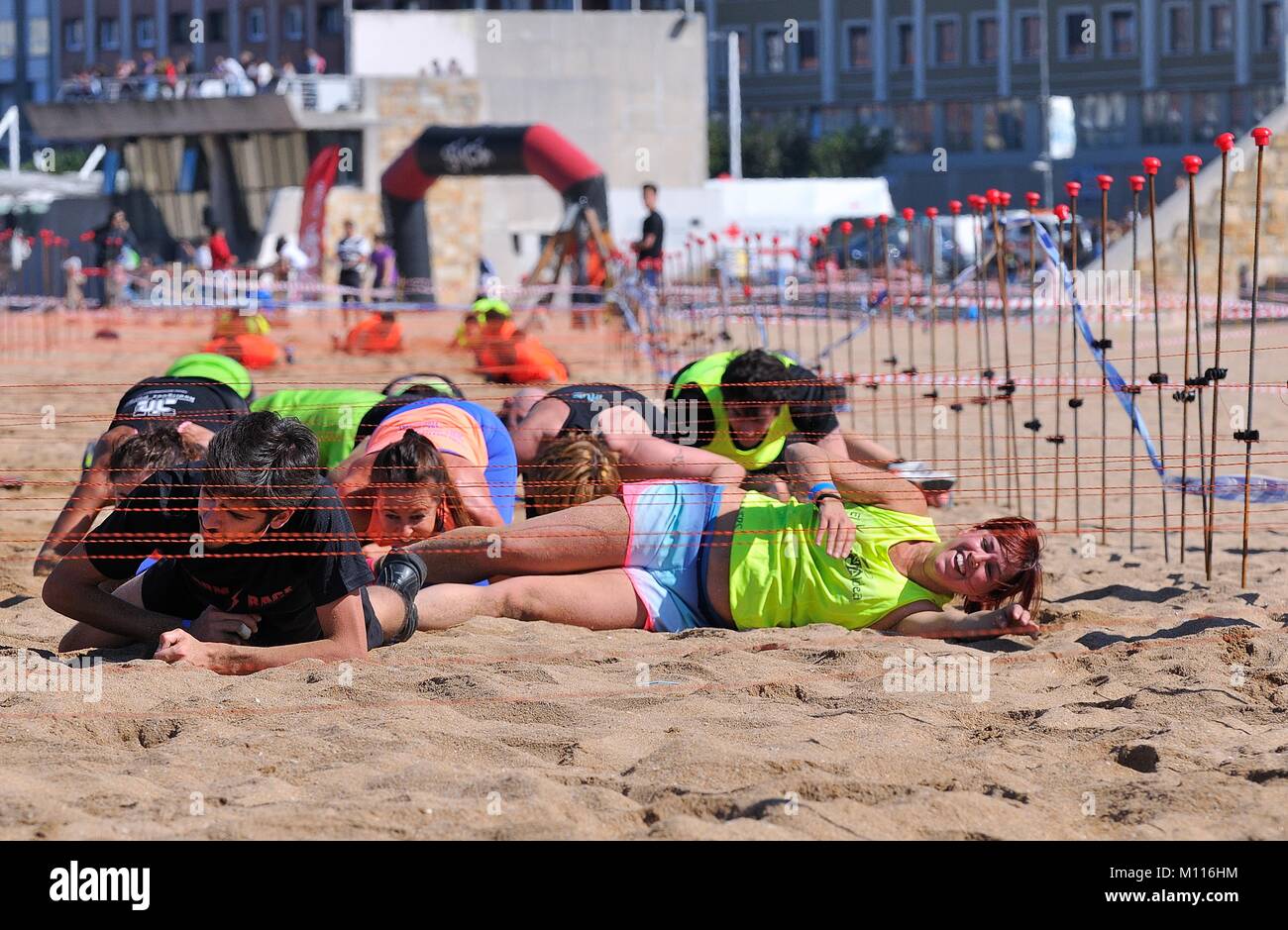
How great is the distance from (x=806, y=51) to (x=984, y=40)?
5.43 metres

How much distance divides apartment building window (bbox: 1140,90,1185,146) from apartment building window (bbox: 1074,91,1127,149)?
0.55 m

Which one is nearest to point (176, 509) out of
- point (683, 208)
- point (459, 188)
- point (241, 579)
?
point (241, 579)

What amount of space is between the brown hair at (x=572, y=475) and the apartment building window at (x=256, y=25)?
47358 mm

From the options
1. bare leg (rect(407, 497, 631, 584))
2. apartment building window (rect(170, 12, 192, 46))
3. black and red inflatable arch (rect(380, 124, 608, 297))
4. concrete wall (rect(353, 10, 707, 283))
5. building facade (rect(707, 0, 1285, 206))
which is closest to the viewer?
bare leg (rect(407, 497, 631, 584))

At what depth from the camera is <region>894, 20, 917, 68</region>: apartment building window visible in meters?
49.7

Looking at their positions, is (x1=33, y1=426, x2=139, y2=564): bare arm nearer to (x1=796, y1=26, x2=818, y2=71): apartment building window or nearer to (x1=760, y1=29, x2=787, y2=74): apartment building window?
(x1=796, y1=26, x2=818, y2=71): apartment building window

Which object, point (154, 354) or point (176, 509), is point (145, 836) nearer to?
point (176, 509)

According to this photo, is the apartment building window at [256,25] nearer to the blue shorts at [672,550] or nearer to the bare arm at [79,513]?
the bare arm at [79,513]

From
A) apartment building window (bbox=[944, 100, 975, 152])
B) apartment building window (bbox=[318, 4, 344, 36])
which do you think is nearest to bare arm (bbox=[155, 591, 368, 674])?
apartment building window (bbox=[944, 100, 975, 152])

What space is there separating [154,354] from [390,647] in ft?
42.6

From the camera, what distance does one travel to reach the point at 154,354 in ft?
56.1

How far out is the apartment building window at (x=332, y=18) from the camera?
48.8 metres

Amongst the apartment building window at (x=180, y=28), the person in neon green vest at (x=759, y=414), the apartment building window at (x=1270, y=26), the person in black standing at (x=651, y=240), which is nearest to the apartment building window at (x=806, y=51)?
the apartment building window at (x=1270, y=26)
